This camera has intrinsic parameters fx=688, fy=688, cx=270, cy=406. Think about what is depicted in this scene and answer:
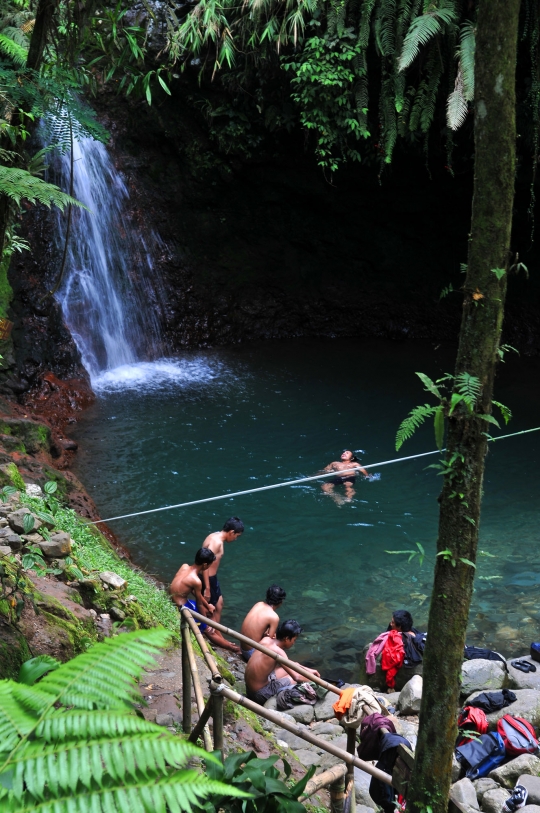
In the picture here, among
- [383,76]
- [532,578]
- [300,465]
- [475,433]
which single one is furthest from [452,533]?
[383,76]

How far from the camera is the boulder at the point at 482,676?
532 cm

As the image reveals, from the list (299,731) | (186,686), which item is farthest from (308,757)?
(299,731)

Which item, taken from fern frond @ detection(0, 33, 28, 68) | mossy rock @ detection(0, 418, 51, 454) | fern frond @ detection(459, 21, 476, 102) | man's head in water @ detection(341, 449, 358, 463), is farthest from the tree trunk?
fern frond @ detection(459, 21, 476, 102)

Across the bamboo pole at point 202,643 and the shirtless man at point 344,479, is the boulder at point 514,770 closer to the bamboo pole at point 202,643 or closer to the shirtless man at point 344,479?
the bamboo pole at point 202,643

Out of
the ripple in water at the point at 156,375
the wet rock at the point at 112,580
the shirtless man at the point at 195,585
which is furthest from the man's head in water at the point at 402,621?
the ripple in water at the point at 156,375

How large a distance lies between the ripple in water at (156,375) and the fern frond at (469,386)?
10.0m

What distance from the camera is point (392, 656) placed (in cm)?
565

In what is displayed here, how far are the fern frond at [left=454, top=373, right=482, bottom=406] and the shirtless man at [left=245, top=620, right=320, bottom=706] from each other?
3.86 m

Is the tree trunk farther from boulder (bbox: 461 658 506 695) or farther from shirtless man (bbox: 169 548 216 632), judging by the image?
shirtless man (bbox: 169 548 216 632)

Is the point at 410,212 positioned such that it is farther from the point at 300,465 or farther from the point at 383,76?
the point at 300,465

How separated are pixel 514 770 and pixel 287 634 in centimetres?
201

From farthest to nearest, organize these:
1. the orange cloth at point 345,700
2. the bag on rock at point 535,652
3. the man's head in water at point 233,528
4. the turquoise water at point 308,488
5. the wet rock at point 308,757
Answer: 1. the turquoise water at point 308,488
2. the man's head in water at point 233,528
3. the bag on rock at point 535,652
4. the wet rock at point 308,757
5. the orange cloth at point 345,700

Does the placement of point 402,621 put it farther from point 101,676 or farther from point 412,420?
point 101,676

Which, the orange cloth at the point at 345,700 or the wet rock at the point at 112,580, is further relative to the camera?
the wet rock at the point at 112,580
